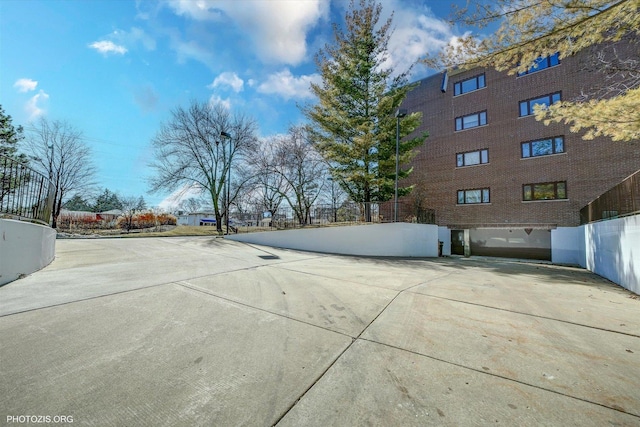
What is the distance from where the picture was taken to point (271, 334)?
305cm

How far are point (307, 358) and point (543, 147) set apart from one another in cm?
2152

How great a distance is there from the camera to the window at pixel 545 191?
16.3 m

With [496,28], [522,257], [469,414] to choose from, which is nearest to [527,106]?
[522,257]

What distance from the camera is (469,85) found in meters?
20.2

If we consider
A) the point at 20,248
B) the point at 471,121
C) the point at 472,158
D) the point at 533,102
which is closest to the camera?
the point at 20,248

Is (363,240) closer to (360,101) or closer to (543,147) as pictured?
(360,101)

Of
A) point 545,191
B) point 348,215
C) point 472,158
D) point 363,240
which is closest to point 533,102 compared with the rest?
point 472,158

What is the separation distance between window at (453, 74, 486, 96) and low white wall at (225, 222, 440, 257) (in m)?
13.0

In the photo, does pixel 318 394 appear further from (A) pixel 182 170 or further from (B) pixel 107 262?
(A) pixel 182 170

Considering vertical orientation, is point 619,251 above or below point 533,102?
below

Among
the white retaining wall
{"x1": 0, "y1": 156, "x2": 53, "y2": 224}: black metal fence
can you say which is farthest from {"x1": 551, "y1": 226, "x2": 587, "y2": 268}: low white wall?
{"x1": 0, "y1": 156, "x2": 53, "y2": 224}: black metal fence

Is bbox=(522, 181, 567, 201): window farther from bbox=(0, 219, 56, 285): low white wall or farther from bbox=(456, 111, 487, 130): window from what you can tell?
bbox=(0, 219, 56, 285): low white wall

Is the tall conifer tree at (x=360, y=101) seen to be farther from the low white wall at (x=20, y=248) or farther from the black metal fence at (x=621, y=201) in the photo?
the low white wall at (x=20, y=248)

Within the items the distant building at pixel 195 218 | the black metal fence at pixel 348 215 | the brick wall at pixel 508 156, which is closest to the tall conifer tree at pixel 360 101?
the black metal fence at pixel 348 215
